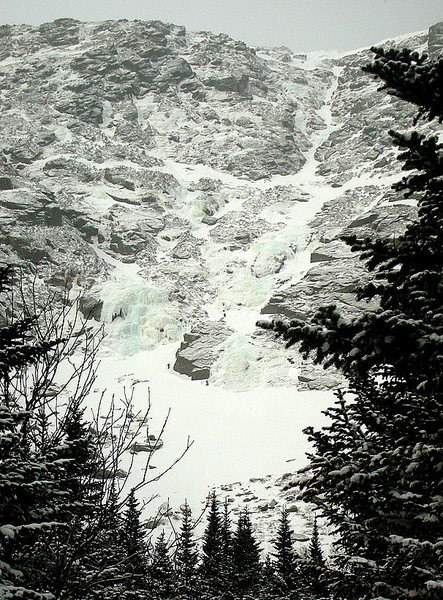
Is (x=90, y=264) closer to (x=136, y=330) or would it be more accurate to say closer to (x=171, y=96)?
(x=136, y=330)

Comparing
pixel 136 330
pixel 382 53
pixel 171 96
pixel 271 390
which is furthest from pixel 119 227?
pixel 382 53

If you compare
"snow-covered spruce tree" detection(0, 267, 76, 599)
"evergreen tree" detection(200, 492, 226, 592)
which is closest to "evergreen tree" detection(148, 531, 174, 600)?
"evergreen tree" detection(200, 492, 226, 592)

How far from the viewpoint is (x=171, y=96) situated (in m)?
197

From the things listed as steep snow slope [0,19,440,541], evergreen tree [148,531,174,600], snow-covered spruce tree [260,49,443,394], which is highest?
steep snow slope [0,19,440,541]

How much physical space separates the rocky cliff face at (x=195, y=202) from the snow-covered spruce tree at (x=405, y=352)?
44920 mm

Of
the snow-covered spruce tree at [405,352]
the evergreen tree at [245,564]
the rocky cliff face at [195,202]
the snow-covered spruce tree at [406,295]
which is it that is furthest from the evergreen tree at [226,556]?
the rocky cliff face at [195,202]

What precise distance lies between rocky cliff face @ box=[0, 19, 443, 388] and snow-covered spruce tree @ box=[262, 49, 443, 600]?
147ft

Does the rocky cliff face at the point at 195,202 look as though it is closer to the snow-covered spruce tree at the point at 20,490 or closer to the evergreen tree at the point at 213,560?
the evergreen tree at the point at 213,560

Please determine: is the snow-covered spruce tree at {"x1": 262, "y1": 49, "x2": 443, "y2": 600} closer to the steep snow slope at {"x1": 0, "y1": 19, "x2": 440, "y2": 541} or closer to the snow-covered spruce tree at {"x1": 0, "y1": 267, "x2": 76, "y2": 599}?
the snow-covered spruce tree at {"x1": 0, "y1": 267, "x2": 76, "y2": 599}

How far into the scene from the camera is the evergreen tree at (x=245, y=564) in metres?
23.9

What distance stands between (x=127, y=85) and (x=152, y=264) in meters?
119

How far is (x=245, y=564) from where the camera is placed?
2566 cm

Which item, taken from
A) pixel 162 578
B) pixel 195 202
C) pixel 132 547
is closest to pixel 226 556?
pixel 162 578

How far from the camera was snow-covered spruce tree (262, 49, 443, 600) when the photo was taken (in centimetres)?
319
